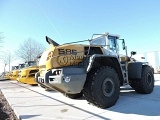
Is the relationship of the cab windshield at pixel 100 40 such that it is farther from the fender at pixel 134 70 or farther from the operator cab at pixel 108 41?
the fender at pixel 134 70

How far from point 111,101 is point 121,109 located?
402 mm

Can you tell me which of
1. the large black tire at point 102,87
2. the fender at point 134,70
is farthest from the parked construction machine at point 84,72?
the fender at point 134,70

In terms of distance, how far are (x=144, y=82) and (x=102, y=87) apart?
2497mm

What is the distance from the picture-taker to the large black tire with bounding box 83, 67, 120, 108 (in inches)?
228

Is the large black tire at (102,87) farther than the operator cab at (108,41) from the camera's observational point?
No

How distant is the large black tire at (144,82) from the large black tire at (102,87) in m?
1.81

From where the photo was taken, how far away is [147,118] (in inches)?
191

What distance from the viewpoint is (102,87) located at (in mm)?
5996

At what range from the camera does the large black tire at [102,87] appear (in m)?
5.80

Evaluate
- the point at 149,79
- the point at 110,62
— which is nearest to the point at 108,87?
the point at 110,62

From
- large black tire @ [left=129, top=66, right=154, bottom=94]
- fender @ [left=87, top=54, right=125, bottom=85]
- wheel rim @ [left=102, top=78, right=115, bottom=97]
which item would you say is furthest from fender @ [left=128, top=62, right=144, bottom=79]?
wheel rim @ [left=102, top=78, right=115, bottom=97]

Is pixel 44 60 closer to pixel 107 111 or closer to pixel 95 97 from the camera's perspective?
pixel 95 97

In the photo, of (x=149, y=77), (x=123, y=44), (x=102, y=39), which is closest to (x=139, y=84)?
(x=149, y=77)

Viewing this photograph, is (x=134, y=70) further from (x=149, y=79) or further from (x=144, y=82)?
(x=149, y=79)
